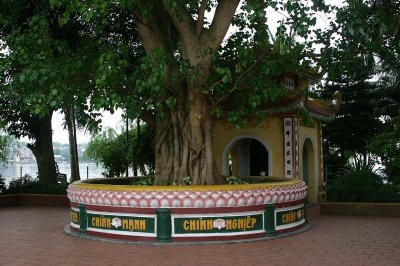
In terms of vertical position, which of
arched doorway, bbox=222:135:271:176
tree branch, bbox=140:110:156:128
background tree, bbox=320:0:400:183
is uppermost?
background tree, bbox=320:0:400:183

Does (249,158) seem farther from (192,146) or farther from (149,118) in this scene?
(192,146)

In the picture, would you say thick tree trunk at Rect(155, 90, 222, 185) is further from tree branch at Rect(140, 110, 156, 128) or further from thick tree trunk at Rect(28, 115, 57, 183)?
thick tree trunk at Rect(28, 115, 57, 183)

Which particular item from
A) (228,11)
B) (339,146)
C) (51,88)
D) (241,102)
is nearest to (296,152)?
(241,102)

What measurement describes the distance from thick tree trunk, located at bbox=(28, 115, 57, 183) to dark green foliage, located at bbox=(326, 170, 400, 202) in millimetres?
10477

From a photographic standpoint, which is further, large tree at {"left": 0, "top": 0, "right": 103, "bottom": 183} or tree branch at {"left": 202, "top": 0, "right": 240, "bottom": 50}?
tree branch at {"left": 202, "top": 0, "right": 240, "bottom": 50}

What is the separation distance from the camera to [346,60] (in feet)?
33.0

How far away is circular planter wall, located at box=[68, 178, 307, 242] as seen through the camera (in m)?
9.16

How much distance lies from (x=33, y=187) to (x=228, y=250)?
11.0 m

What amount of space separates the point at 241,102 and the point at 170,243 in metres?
4.20

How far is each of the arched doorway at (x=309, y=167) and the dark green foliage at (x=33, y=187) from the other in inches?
317

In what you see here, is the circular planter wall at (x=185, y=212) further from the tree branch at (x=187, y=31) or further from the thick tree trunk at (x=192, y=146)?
the tree branch at (x=187, y=31)

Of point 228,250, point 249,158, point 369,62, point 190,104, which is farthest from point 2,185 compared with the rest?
point 369,62

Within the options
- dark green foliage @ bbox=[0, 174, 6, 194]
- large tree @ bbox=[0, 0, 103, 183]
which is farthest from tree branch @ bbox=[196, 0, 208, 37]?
dark green foliage @ bbox=[0, 174, 6, 194]

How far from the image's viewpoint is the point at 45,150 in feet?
61.9
